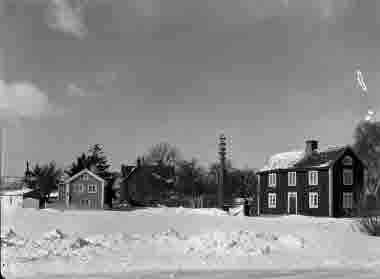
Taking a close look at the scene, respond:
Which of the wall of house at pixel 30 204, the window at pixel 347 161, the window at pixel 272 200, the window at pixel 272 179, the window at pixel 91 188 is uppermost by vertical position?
the window at pixel 347 161

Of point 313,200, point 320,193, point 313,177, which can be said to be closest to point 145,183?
point 313,177

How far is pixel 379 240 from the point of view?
76.1ft

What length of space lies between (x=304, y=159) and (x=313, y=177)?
2.79m

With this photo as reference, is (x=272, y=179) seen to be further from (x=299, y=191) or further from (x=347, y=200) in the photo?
(x=347, y=200)

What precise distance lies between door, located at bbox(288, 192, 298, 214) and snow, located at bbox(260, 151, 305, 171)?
2.95 m

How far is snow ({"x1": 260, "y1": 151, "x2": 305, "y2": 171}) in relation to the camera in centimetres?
5534

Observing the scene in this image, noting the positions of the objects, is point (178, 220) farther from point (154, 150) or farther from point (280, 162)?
A: point (154, 150)

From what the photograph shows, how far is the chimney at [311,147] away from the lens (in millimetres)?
55138

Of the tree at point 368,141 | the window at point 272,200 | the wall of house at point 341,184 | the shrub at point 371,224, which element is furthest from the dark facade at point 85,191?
the shrub at point 371,224

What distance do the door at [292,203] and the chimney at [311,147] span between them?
4.62 meters

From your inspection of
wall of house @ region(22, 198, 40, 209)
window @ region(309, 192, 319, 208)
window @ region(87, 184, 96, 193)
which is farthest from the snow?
wall of house @ region(22, 198, 40, 209)

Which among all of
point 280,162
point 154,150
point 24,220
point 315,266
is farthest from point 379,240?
point 154,150

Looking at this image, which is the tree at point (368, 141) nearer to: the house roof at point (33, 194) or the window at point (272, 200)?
the window at point (272, 200)

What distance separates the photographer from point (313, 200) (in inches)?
2042
